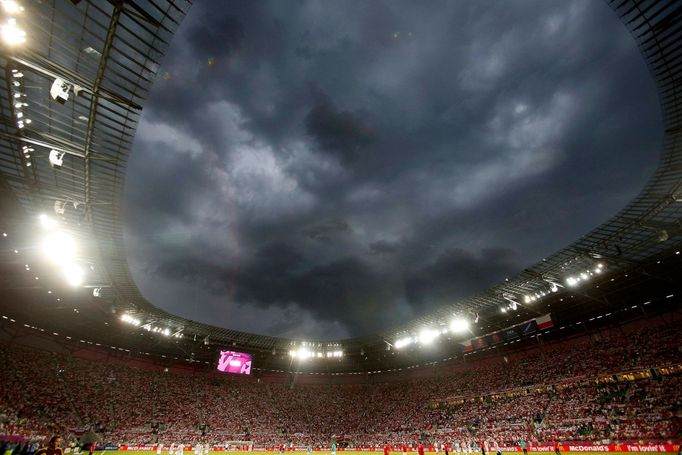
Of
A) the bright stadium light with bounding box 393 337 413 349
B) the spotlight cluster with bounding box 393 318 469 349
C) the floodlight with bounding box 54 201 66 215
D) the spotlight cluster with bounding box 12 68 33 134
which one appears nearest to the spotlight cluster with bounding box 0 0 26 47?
the spotlight cluster with bounding box 12 68 33 134

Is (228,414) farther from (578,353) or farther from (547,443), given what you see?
(578,353)

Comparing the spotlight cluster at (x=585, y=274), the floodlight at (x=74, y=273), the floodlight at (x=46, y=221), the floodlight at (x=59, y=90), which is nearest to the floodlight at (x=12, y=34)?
the floodlight at (x=59, y=90)

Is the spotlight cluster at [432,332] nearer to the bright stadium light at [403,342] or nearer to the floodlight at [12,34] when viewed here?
the bright stadium light at [403,342]

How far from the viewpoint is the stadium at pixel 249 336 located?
1567 centimetres

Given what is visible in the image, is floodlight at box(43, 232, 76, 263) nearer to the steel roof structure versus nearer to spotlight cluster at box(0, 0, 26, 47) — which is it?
the steel roof structure

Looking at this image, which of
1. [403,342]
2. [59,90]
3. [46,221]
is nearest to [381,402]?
[403,342]

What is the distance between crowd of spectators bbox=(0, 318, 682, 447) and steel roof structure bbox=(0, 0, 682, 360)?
49.1ft

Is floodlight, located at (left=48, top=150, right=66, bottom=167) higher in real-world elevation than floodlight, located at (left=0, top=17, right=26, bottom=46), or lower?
lower

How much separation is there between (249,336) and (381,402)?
27.6 m

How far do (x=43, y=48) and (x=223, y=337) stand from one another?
158ft

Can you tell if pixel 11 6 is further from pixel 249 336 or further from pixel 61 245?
pixel 249 336

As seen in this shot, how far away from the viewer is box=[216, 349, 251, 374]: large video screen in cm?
5254

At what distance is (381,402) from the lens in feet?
198

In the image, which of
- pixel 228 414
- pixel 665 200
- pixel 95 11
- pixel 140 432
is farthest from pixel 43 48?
pixel 228 414
